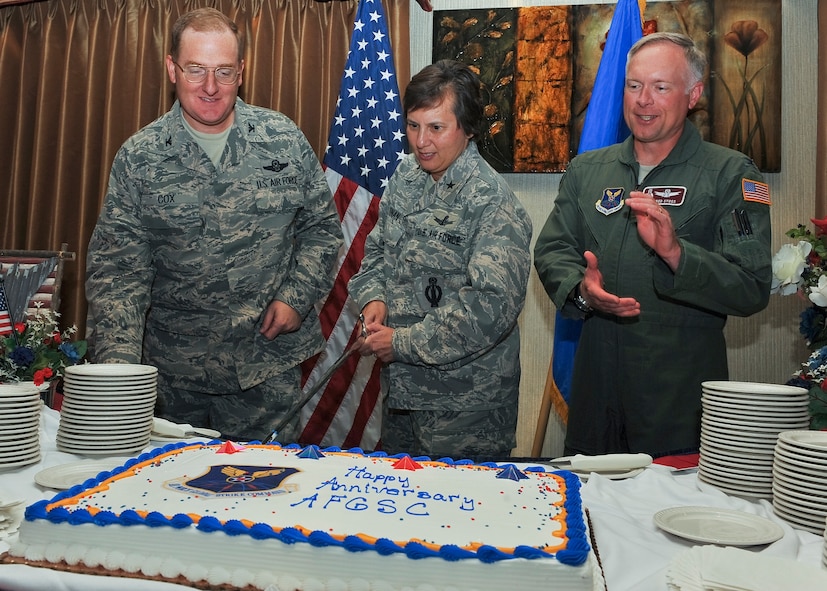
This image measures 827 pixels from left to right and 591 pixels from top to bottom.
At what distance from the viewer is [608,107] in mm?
3266

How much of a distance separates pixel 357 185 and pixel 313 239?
44.4 inches

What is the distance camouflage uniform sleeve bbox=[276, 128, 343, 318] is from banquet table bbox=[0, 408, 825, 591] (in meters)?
0.94

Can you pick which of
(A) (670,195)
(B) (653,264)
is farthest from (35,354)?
(A) (670,195)

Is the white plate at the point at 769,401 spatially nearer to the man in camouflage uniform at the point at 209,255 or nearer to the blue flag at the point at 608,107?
the man in camouflage uniform at the point at 209,255

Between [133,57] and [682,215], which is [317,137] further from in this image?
[682,215]

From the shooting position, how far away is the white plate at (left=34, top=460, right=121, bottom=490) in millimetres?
1300

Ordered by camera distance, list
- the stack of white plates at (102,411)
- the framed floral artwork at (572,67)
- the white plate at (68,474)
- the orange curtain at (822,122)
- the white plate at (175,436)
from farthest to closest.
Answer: the framed floral artwork at (572,67) → the orange curtain at (822,122) → the white plate at (175,436) → the stack of white plates at (102,411) → the white plate at (68,474)

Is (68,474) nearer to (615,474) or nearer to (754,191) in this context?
(615,474)

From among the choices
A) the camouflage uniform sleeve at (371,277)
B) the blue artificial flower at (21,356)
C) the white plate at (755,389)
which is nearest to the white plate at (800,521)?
the white plate at (755,389)

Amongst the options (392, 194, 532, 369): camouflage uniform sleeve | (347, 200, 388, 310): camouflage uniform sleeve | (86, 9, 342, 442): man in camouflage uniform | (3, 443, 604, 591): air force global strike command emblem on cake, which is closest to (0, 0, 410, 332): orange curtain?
(86, 9, 342, 442): man in camouflage uniform

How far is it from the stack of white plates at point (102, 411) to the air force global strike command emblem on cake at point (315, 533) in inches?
14.1

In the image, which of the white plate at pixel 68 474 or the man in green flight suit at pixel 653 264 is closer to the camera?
the white plate at pixel 68 474

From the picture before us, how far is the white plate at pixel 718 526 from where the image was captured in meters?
1.10

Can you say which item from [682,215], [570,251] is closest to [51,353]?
[570,251]
